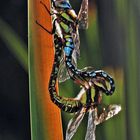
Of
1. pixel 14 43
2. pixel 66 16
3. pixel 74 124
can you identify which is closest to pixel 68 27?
pixel 66 16

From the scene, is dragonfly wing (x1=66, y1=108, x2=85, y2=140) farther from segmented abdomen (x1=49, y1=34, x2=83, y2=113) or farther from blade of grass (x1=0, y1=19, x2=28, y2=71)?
blade of grass (x1=0, y1=19, x2=28, y2=71)

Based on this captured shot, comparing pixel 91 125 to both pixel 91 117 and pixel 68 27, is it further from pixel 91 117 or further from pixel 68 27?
pixel 68 27

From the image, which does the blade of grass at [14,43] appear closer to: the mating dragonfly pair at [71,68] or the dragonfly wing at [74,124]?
the mating dragonfly pair at [71,68]

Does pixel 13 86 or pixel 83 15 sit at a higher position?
pixel 83 15

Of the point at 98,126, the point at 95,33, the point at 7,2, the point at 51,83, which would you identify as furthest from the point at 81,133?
the point at 7,2

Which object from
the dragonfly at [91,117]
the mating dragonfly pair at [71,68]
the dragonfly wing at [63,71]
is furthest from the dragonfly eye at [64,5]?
the dragonfly at [91,117]

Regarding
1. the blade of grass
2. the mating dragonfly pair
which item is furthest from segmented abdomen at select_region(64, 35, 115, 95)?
the blade of grass
